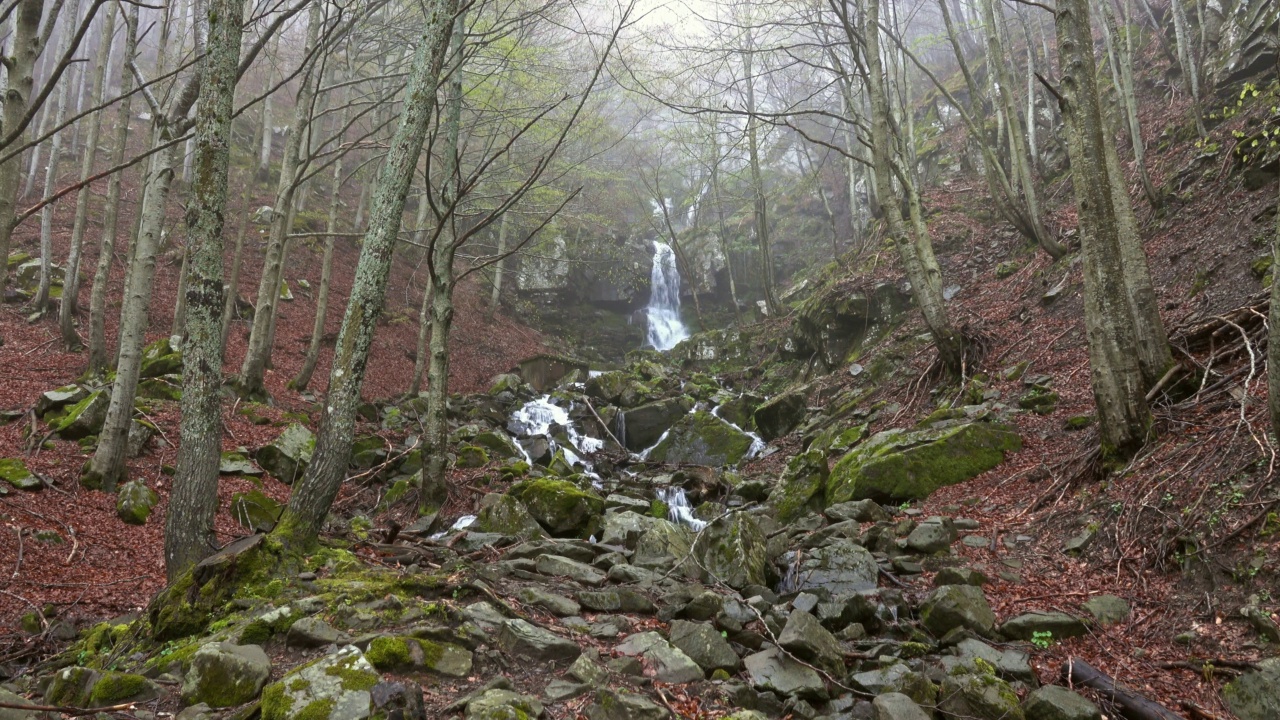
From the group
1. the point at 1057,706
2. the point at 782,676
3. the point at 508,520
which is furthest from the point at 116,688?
the point at 1057,706

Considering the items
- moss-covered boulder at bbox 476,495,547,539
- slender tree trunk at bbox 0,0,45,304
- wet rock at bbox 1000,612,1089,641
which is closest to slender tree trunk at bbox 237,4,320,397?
moss-covered boulder at bbox 476,495,547,539

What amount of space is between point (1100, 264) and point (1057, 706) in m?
4.28

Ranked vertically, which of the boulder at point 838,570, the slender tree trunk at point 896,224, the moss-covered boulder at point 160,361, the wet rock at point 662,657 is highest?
the slender tree trunk at point 896,224

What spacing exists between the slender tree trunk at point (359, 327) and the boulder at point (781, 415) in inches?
362

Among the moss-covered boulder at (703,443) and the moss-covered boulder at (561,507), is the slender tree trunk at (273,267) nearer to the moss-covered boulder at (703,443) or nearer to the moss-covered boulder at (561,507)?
the moss-covered boulder at (561,507)

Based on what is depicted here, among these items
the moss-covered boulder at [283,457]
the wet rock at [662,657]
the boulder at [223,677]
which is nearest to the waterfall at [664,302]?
the moss-covered boulder at [283,457]

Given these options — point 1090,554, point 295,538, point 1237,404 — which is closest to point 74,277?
point 295,538

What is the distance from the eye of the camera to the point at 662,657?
4.00 meters

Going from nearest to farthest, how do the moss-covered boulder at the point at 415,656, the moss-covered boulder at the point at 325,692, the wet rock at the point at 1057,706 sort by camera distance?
1. the moss-covered boulder at the point at 325,692
2. the moss-covered boulder at the point at 415,656
3. the wet rock at the point at 1057,706

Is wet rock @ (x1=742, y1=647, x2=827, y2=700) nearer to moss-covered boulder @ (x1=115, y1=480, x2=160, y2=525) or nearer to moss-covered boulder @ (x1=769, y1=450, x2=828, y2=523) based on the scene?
moss-covered boulder @ (x1=769, y1=450, x2=828, y2=523)

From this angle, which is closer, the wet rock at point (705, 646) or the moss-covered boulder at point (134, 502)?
the wet rock at point (705, 646)

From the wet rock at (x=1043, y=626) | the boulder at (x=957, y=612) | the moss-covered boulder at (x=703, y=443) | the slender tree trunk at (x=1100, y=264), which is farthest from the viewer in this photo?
the moss-covered boulder at (x=703, y=443)

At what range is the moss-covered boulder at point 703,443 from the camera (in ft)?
41.7

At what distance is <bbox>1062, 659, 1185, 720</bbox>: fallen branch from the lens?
3.55m
